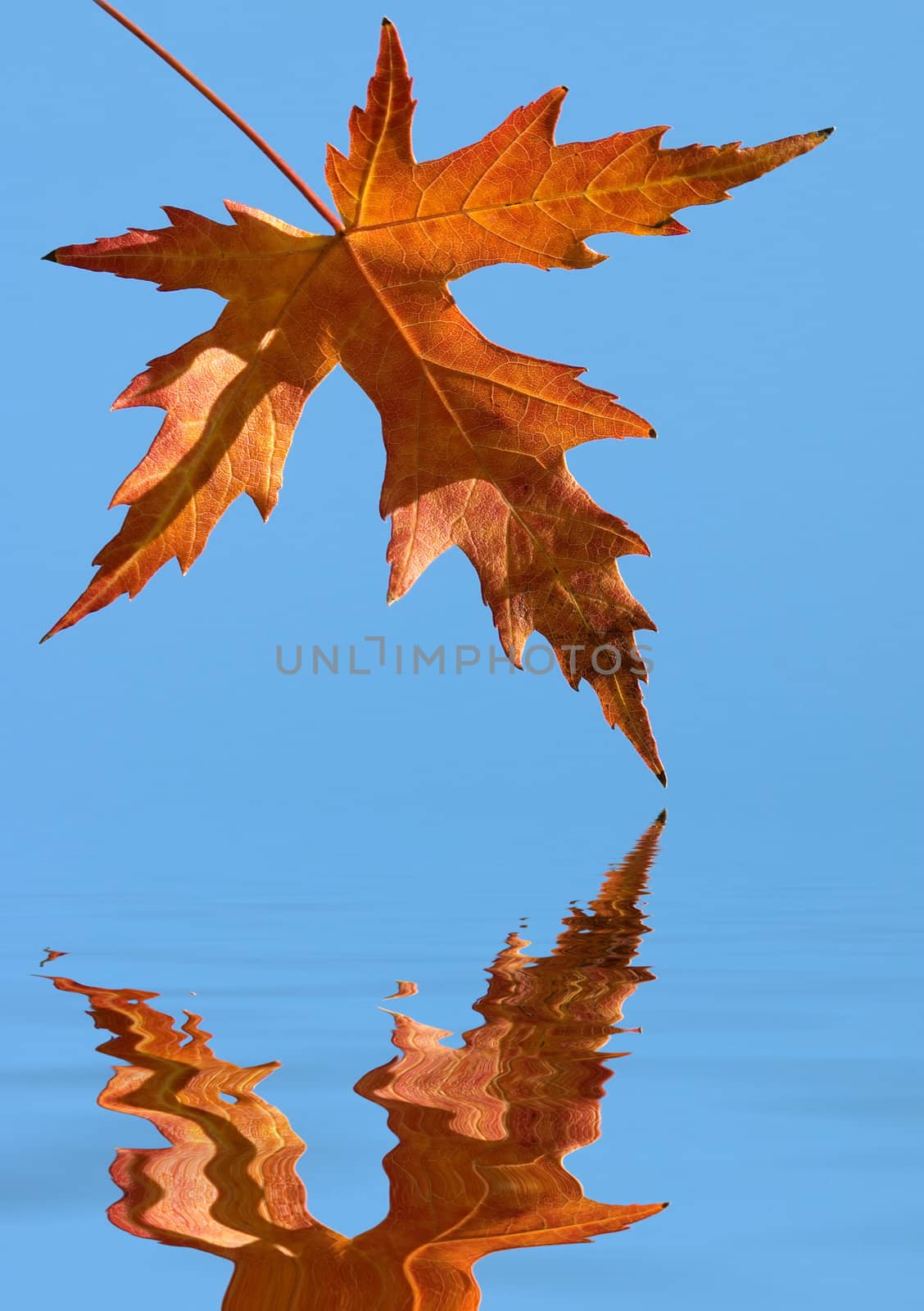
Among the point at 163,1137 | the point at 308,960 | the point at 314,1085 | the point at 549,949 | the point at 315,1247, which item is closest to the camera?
the point at 315,1247

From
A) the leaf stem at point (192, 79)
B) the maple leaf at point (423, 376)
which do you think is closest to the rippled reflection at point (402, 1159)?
the maple leaf at point (423, 376)

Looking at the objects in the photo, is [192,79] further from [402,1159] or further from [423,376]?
[402,1159]

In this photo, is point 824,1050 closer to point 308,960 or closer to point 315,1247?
point 315,1247

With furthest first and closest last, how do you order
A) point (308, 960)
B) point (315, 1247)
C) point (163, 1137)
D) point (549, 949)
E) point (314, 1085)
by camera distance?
1. point (308, 960)
2. point (549, 949)
3. point (314, 1085)
4. point (163, 1137)
5. point (315, 1247)

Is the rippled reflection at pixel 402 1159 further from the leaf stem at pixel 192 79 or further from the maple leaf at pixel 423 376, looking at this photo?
the leaf stem at pixel 192 79

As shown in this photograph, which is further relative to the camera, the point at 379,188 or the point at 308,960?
the point at 308,960

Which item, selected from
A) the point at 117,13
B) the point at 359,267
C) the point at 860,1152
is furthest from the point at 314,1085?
the point at 117,13
